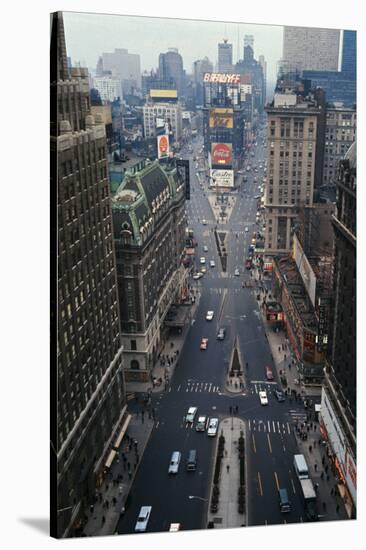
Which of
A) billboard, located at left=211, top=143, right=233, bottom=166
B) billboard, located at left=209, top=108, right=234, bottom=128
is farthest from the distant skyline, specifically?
billboard, located at left=211, top=143, right=233, bottom=166

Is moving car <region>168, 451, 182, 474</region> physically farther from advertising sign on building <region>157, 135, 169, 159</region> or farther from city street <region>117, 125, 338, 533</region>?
advertising sign on building <region>157, 135, 169, 159</region>

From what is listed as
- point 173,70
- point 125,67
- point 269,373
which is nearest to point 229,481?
point 269,373

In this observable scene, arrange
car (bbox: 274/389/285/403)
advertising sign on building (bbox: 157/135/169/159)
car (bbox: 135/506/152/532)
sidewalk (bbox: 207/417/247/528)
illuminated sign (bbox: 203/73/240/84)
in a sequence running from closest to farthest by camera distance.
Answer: car (bbox: 135/506/152/532), sidewalk (bbox: 207/417/247/528), illuminated sign (bbox: 203/73/240/84), advertising sign on building (bbox: 157/135/169/159), car (bbox: 274/389/285/403)

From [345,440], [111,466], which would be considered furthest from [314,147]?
Result: [111,466]

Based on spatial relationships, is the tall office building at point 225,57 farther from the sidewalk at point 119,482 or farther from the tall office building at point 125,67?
the sidewalk at point 119,482

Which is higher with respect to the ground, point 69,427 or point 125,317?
point 125,317

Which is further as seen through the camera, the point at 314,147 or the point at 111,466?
the point at 314,147

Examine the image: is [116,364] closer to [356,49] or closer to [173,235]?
[173,235]

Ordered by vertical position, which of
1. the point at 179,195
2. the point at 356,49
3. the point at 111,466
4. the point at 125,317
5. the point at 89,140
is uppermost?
the point at 356,49
